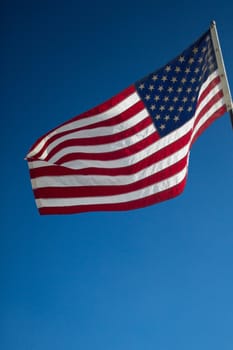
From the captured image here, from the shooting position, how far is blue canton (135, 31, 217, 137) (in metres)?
9.02

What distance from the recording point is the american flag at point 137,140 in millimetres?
9031

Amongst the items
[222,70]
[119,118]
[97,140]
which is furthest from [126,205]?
[222,70]

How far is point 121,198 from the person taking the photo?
30.8ft

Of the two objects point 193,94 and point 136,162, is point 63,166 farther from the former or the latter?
point 193,94

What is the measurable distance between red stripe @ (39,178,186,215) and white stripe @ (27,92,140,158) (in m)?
1.22

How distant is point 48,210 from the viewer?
9859 mm

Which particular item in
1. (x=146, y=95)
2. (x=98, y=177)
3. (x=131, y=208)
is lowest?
(x=131, y=208)

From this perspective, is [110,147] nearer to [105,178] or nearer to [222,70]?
[105,178]

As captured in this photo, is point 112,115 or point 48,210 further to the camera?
point 48,210

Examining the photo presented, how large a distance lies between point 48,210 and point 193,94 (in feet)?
11.5

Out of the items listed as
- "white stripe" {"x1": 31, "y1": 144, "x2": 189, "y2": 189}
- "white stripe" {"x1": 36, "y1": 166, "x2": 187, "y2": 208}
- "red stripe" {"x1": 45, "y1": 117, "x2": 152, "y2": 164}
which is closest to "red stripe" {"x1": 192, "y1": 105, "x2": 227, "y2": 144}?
"white stripe" {"x1": 31, "y1": 144, "x2": 189, "y2": 189}

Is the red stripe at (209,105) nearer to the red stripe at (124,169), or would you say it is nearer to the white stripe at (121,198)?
the red stripe at (124,169)

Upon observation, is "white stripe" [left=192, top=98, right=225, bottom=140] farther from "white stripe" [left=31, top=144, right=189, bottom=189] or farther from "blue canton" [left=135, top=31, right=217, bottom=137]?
"white stripe" [left=31, top=144, right=189, bottom=189]

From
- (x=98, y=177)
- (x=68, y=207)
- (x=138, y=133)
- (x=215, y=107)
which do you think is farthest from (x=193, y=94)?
(x=68, y=207)
